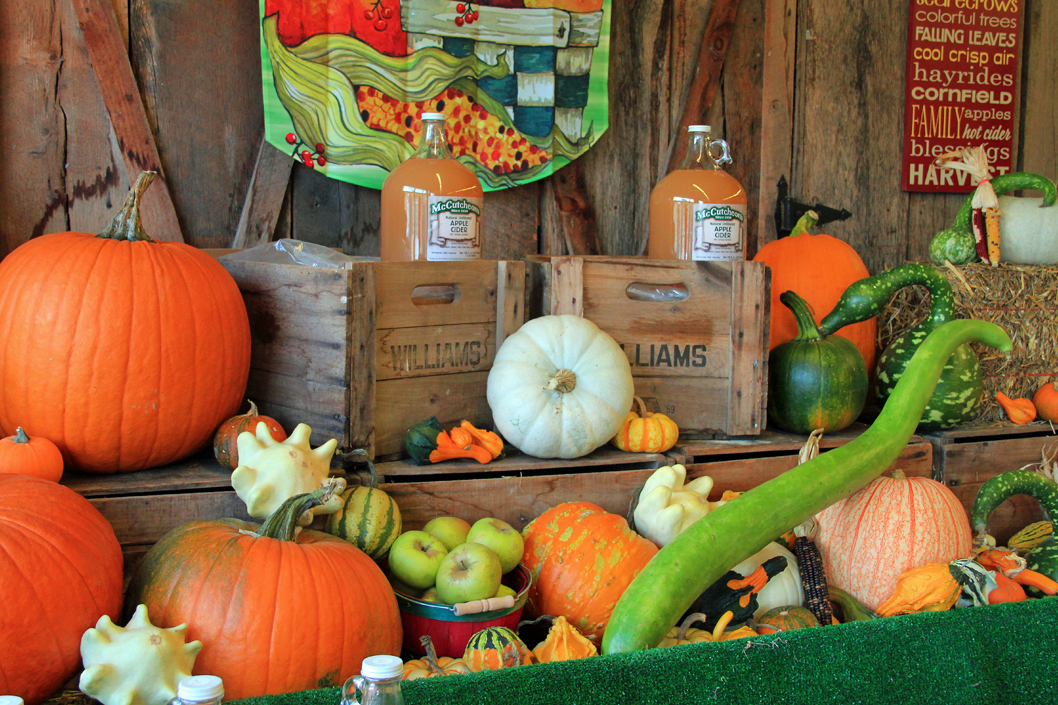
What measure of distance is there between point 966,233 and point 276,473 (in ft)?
7.07

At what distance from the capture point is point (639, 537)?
1704 millimetres

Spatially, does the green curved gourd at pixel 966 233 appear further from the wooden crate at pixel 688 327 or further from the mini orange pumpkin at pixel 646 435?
the mini orange pumpkin at pixel 646 435

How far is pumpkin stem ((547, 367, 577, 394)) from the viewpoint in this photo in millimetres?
1832

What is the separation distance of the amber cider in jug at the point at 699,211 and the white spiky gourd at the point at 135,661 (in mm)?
1513

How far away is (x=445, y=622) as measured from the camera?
1487 mm

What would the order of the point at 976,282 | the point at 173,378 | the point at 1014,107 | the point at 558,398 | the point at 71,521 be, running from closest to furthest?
the point at 71,521 < the point at 173,378 < the point at 558,398 < the point at 976,282 < the point at 1014,107

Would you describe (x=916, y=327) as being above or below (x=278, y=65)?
below

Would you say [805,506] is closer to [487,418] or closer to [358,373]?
[487,418]

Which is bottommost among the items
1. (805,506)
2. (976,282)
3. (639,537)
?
(639,537)

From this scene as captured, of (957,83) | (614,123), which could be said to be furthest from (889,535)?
(957,83)

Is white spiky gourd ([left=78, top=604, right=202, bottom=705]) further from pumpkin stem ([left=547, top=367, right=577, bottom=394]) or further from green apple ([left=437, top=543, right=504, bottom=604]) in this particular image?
pumpkin stem ([left=547, top=367, right=577, bottom=394])

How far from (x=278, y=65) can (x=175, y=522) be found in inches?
52.3

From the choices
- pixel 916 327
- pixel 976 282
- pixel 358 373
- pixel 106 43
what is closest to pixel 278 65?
pixel 106 43

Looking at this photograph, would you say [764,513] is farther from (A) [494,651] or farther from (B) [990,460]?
(B) [990,460]
